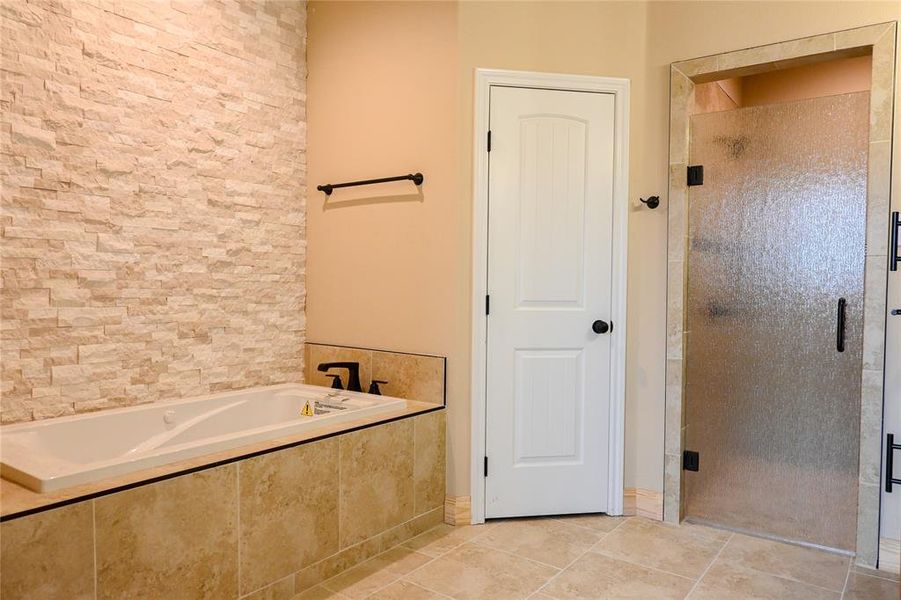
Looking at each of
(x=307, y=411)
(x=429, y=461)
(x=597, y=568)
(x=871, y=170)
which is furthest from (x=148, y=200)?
(x=871, y=170)

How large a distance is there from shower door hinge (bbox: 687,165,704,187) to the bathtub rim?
1790 millimetres

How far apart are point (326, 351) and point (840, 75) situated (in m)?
3.74

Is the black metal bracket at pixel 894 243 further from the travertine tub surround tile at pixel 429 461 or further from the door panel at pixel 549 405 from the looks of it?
the travertine tub surround tile at pixel 429 461

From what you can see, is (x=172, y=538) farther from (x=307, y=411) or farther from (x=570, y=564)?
(x=570, y=564)

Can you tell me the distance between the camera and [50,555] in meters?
1.59


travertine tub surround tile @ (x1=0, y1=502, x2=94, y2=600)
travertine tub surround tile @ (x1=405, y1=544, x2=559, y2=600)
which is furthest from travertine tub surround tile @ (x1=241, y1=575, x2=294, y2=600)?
travertine tub surround tile @ (x1=0, y1=502, x2=94, y2=600)

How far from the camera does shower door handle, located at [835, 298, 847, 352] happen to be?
2.63 meters

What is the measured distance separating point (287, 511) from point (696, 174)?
2284mm

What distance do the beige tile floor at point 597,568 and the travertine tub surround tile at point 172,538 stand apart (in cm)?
41

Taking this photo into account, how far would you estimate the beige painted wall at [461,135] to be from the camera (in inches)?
114

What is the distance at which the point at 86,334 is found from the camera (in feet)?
8.23

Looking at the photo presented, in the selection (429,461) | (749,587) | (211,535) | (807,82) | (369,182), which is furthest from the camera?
(807,82)

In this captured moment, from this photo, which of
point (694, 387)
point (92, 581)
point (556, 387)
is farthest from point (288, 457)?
point (694, 387)

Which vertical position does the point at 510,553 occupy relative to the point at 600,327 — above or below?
below
